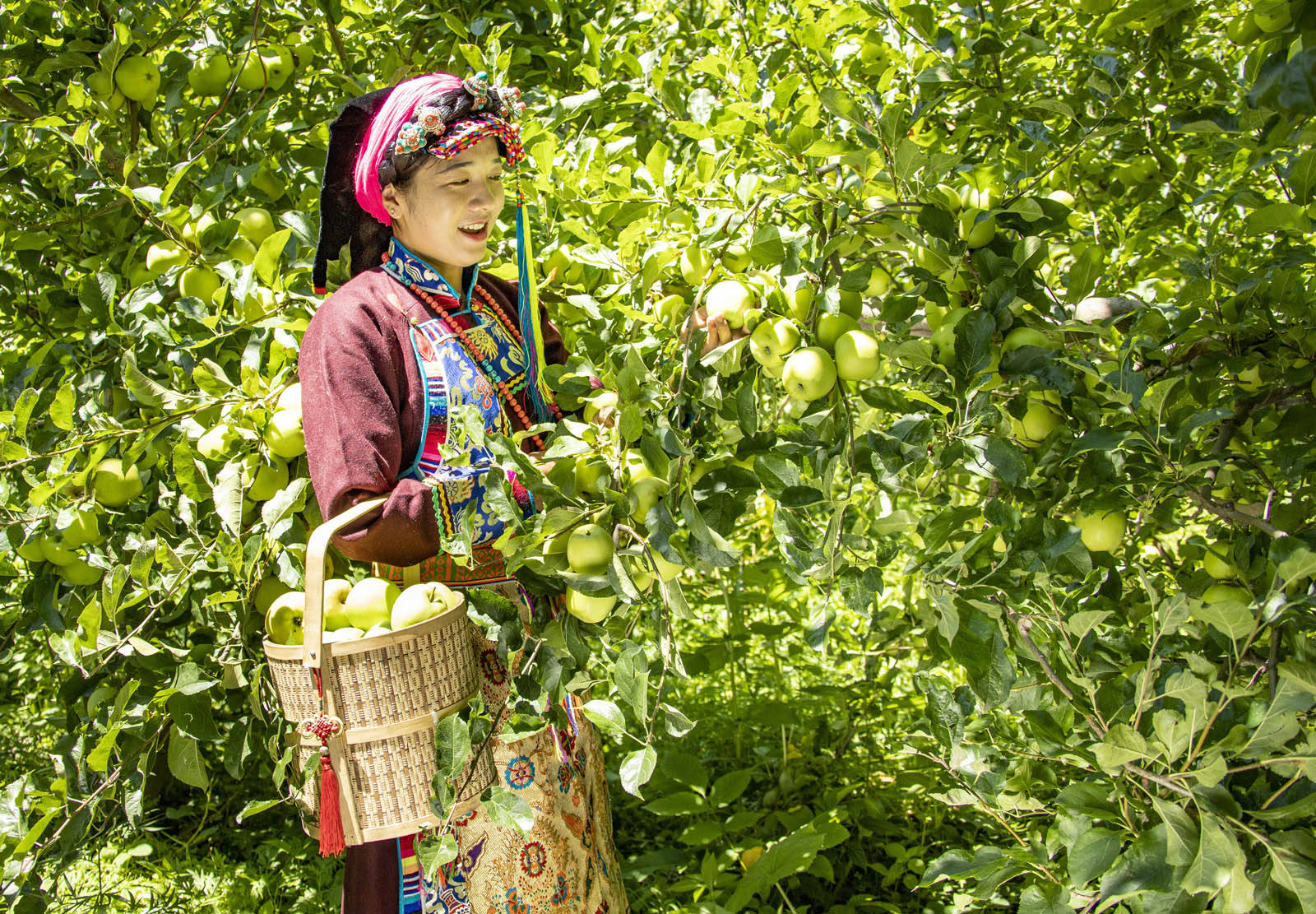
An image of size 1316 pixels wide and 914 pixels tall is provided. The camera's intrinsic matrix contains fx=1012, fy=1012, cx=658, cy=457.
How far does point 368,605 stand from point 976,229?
845mm

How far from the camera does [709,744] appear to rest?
2787 mm

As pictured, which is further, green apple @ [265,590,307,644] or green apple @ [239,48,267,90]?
green apple @ [239,48,267,90]

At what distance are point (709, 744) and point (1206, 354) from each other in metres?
1.83

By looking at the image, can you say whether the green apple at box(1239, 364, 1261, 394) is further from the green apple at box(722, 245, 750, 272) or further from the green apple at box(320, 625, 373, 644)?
the green apple at box(320, 625, 373, 644)

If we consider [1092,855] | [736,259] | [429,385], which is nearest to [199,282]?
[429,385]

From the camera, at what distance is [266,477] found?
4.89 ft

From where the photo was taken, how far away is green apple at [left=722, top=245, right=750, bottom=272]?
1.32 m

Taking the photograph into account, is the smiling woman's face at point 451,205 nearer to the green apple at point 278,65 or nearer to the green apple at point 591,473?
the green apple at point 591,473

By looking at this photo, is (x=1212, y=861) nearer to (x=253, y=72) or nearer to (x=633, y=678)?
(x=633, y=678)

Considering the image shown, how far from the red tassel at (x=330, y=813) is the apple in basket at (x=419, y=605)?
0.18 m

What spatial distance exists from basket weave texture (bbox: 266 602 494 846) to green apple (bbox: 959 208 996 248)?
28.7 inches

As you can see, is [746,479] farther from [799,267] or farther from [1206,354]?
[1206,354]

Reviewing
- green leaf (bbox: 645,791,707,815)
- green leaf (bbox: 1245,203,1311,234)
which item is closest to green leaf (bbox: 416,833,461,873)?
green leaf (bbox: 645,791,707,815)

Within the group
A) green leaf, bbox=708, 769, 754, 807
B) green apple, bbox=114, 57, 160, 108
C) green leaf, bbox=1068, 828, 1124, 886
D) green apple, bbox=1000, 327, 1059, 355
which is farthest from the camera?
green leaf, bbox=708, 769, 754, 807
